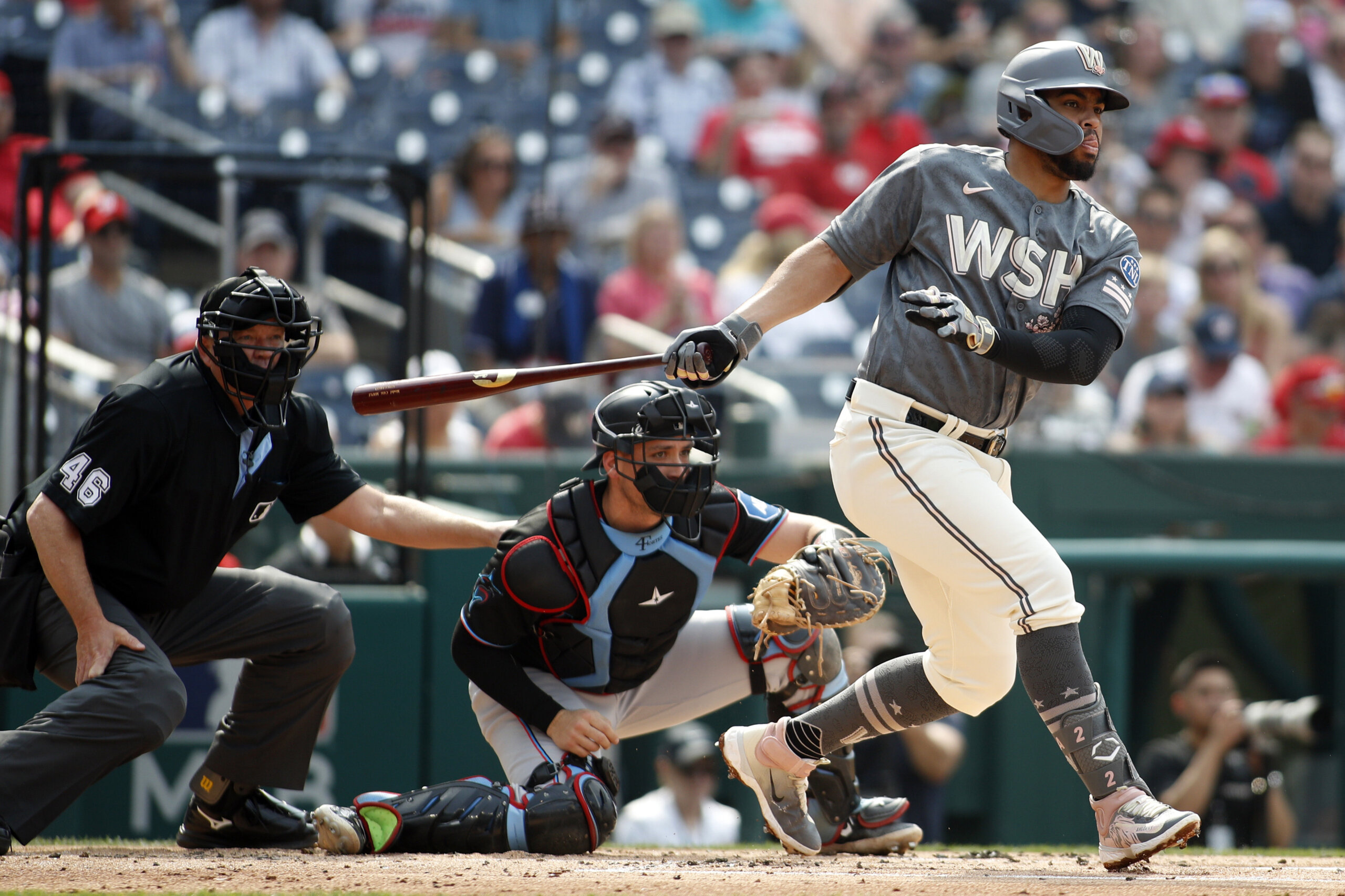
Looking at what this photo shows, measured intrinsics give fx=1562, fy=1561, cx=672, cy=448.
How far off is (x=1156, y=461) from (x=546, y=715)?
3.97 meters

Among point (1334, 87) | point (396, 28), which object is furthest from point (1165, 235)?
point (396, 28)

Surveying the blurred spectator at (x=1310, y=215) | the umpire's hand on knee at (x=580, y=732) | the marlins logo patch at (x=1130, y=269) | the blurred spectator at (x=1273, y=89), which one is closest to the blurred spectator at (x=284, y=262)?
the umpire's hand on knee at (x=580, y=732)

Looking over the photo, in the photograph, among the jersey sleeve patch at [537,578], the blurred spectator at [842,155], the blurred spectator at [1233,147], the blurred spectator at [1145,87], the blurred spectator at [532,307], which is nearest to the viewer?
the jersey sleeve patch at [537,578]

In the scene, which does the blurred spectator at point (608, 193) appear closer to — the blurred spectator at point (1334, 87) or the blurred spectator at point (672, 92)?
the blurred spectator at point (672, 92)

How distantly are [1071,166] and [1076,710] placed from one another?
1.12 metres

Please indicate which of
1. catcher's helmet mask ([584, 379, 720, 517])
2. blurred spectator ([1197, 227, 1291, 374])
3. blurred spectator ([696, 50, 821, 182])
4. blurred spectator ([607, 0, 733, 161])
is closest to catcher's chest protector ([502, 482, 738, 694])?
catcher's helmet mask ([584, 379, 720, 517])

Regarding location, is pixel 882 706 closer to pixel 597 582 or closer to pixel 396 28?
pixel 597 582

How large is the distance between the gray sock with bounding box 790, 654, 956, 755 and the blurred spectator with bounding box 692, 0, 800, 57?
7.47 m

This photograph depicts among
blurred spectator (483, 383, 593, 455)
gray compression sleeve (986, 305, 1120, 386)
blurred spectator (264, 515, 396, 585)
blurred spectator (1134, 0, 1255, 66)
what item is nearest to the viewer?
gray compression sleeve (986, 305, 1120, 386)

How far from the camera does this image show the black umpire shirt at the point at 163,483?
11.1 feet

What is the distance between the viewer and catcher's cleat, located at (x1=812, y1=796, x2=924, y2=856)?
3826mm

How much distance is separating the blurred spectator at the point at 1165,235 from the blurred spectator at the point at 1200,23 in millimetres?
2337

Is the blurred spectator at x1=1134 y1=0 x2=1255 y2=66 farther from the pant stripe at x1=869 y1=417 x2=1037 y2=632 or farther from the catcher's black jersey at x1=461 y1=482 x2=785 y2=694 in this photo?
the pant stripe at x1=869 y1=417 x2=1037 y2=632

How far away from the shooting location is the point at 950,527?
10.3 ft
